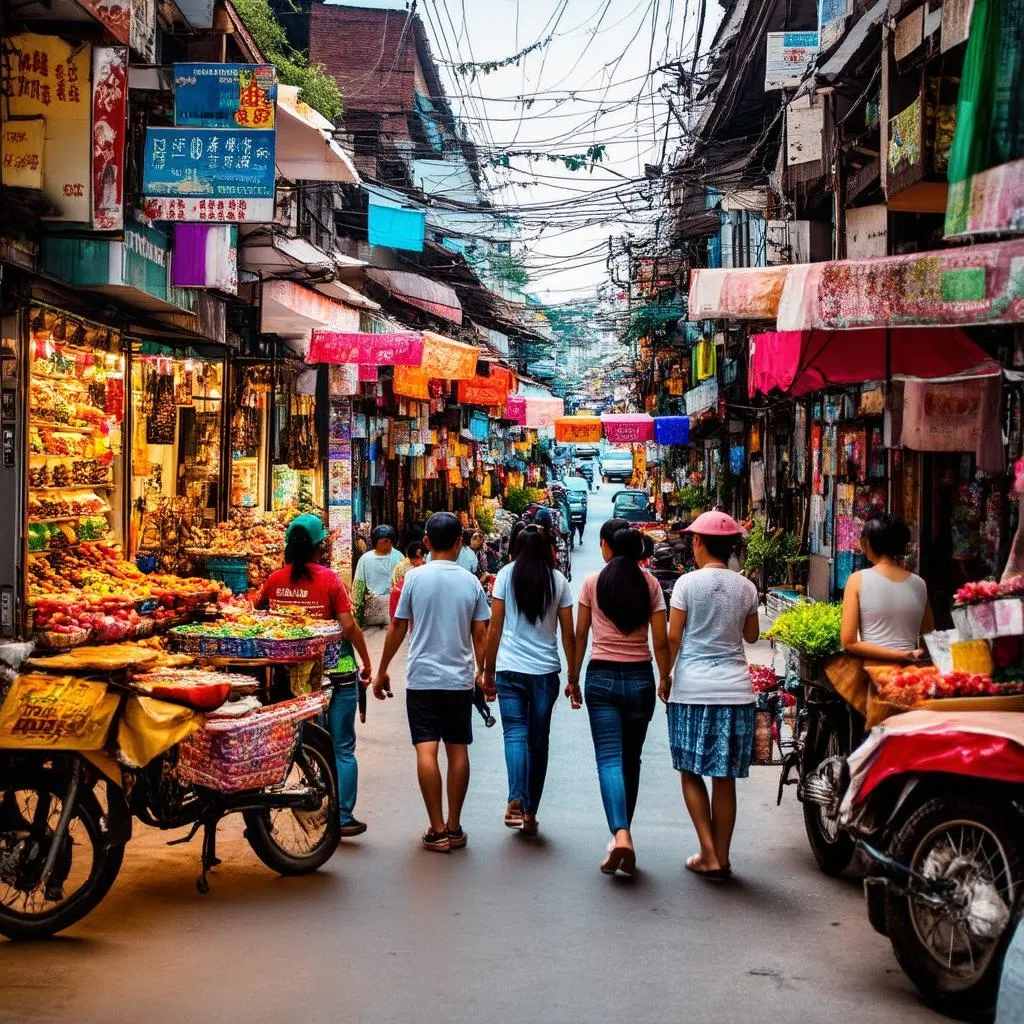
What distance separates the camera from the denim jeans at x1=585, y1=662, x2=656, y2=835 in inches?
279

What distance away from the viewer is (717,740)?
665cm

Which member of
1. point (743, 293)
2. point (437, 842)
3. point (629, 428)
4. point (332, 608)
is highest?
point (629, 428)

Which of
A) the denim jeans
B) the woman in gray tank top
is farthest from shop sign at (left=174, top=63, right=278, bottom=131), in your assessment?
the woman in gray tank top

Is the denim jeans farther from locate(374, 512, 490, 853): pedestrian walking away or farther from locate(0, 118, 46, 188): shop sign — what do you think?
locate(0, 118, 46, 188): shop sign

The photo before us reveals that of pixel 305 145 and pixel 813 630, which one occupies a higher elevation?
pixel 305 145

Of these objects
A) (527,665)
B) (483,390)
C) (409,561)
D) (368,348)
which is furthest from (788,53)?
(527,665)

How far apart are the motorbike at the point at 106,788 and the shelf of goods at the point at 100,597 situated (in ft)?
7.96

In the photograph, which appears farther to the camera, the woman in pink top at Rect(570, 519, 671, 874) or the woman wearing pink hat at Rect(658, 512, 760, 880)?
the woman in pink top at Rect(570, 519, 671, 874)

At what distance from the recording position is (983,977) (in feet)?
14.8

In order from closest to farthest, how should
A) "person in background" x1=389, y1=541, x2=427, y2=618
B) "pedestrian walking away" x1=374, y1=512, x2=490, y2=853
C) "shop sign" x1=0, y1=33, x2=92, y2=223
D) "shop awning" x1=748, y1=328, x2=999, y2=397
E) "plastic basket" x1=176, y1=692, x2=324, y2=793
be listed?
"plastic basket" x1=176, y1=692, x2=324, y2=793 → "pedestrian walking away" x1=374, y1=512, x2=490, y2=853 → "shop sign" x1=0, y1=33, x2=92, y2=223 → "shop awning" x1=748, y1=328, x2=999, y2=397 → "person in background" x1=389, y1=541, x2=427, y2=618

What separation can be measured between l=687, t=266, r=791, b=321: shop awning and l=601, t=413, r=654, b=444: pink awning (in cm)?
2334

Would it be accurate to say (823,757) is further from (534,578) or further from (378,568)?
(378,568)

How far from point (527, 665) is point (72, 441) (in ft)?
18.0

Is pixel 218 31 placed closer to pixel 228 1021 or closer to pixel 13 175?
pixel 13 175
